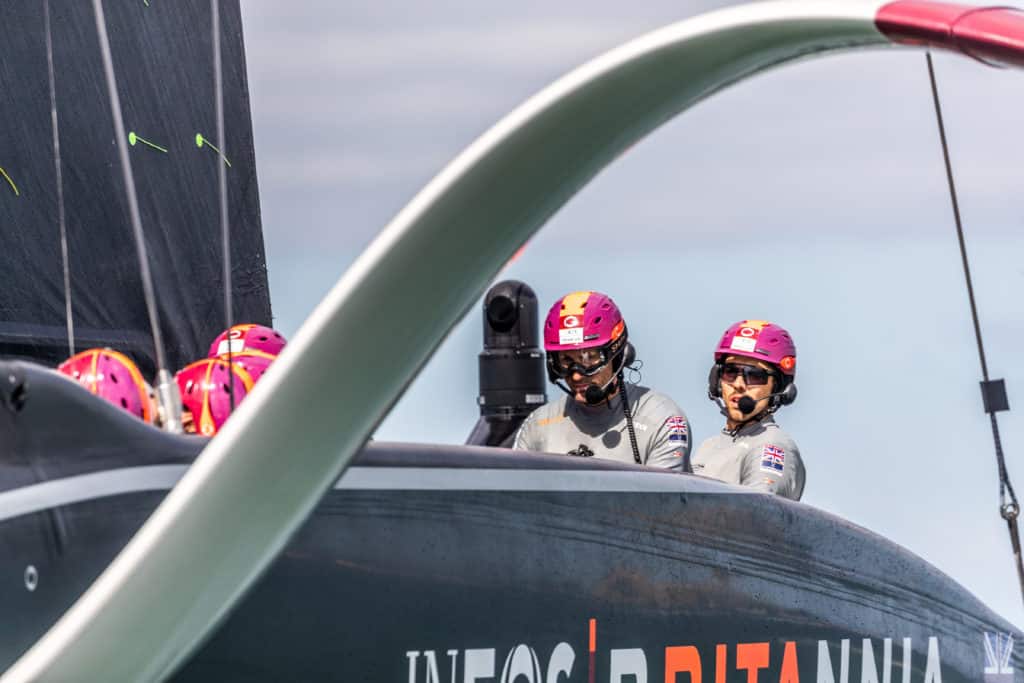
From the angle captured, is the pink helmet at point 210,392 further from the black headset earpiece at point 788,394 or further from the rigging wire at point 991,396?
the black headset earpiece at point 788,394

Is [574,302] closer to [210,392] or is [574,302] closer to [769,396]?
[769,396]

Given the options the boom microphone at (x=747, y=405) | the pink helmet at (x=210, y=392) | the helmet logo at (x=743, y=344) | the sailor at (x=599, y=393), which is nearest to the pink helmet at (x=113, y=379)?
the pink helmet at (x=210, y=392)

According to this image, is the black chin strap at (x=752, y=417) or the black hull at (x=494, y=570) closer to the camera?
the black hull at (x=494, y=570)

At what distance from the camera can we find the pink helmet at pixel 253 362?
12.8 ft

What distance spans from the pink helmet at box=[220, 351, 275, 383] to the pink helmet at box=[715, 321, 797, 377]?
8.22 feet

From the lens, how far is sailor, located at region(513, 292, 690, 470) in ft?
19.2

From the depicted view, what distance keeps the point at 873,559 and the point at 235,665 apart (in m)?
2.11

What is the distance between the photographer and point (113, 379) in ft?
11.5

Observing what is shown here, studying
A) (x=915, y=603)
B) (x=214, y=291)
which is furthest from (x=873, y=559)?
(x=214, y=291)

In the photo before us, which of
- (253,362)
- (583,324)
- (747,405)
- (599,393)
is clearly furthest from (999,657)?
(253,362)

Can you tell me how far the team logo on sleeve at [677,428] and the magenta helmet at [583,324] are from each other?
33cm

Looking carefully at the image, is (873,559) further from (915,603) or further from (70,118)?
(70,118)

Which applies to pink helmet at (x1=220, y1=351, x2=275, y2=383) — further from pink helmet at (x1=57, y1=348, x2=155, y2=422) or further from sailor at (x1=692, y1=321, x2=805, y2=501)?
sailor at (x1=692, y1=321, x2=805, y2=501)

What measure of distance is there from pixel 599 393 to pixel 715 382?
0.55 metres
